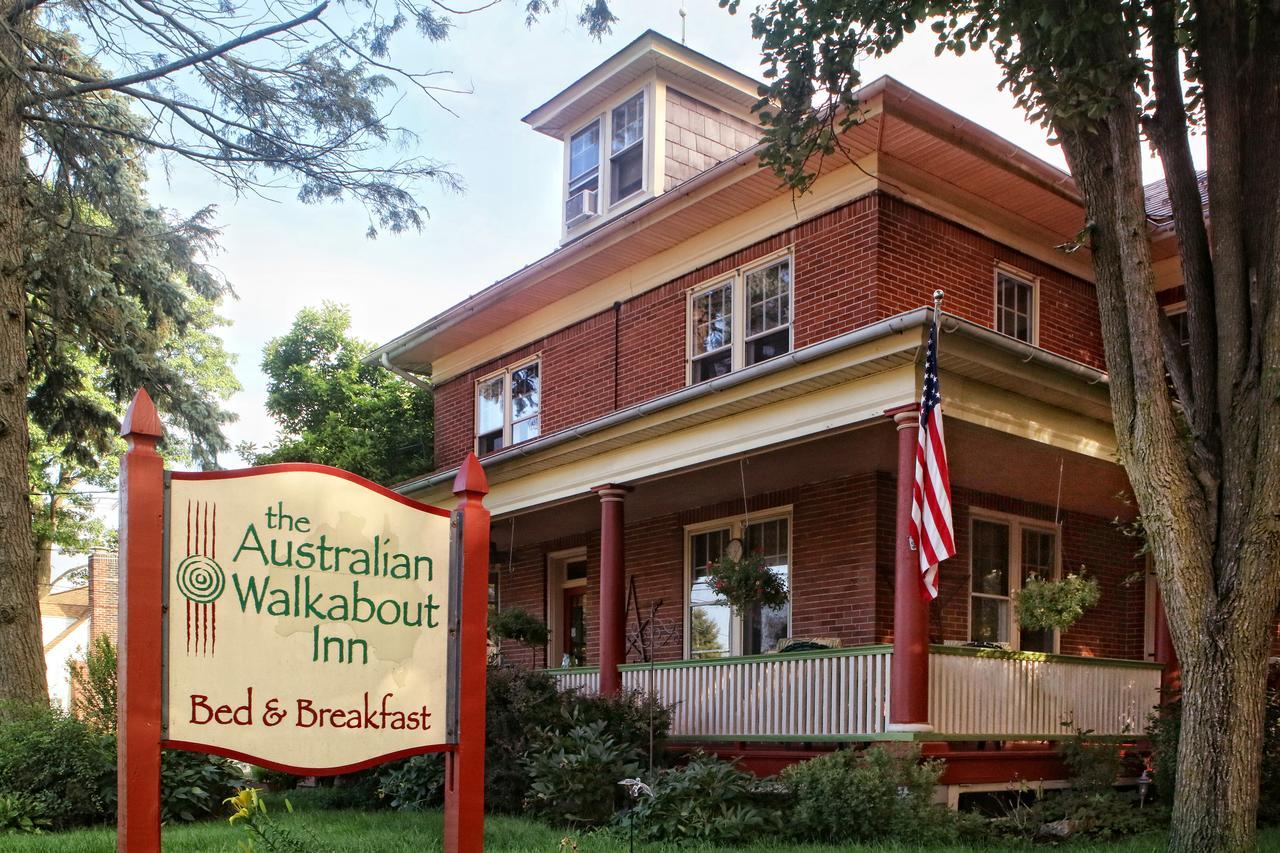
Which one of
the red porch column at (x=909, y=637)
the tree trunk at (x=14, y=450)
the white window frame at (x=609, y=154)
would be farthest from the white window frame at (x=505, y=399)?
the red porch column at (x=909, y=637)

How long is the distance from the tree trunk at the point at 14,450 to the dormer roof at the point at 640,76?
8153mm

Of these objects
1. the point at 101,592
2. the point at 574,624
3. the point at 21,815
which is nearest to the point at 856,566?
the point at 574,624

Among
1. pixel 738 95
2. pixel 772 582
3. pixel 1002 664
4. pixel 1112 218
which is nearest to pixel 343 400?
pixel 738 95

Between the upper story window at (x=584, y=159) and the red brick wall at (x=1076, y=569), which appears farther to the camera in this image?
the upper story window at (x=584, y=159)

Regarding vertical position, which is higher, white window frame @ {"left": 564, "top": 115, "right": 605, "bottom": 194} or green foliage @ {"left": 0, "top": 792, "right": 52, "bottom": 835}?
white window frame @ {"left": 564, "top": 115, "right": 605, "bottom": 194}

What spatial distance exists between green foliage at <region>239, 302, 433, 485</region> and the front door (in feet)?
15.4

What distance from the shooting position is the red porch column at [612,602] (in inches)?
544

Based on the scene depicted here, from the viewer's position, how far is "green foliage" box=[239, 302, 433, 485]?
2395 centimetres

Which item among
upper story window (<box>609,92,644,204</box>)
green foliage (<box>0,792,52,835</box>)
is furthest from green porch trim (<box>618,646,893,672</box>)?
upper story window (<box>609,92,644,204</box>)

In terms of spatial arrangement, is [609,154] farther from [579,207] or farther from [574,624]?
[574,624]

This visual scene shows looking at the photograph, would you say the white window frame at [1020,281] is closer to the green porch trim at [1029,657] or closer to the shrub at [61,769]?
the green porch trim at [1029,657]

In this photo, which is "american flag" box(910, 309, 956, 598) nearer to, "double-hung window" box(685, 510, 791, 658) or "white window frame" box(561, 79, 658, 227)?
"double-hung window" box(685, 510, 791, 658)

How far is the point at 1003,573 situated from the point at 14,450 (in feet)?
37.5

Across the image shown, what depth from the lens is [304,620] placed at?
19.0 feet
